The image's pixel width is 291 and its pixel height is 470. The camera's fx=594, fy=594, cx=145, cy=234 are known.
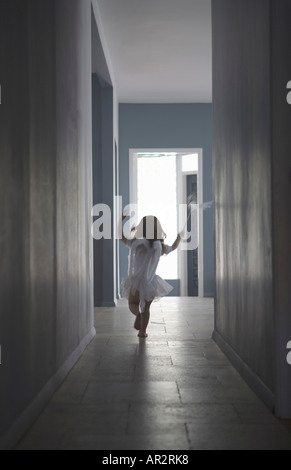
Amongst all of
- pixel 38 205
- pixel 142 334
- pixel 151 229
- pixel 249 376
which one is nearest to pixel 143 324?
pixel 142 334

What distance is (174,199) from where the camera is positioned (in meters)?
12.5

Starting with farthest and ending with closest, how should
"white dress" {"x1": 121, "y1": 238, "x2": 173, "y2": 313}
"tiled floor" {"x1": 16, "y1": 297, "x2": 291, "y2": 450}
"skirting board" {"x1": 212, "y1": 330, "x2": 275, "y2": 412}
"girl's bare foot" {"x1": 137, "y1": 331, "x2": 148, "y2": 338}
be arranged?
"white dress" {"x1": 121, "y1": 238, "x2": 173, "y2": 313} → "girl's bare foot" {"x1": 137, "y1": 331, "x2": 148, "y2": 338} → "skirting board" {"x1": 212, "y1": 330, "x2": 275, "y2": 412} → "tiled floor" {"x1": 16, "y1": 297, "x2": 291, "y2": 450}

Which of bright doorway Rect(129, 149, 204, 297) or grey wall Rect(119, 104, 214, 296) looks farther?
bright doorway Rect(129, 149, 204, 297)

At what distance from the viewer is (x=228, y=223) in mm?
4496

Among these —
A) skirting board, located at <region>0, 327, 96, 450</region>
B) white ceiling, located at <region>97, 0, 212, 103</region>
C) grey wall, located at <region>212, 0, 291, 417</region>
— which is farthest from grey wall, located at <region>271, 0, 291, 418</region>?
white ceiling, located at <region>97, 0, 212, 103</region>

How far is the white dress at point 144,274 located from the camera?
557 cm

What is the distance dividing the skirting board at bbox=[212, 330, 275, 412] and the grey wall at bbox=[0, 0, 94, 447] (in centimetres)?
113

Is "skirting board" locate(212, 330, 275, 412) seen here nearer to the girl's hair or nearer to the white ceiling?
the girl's hair

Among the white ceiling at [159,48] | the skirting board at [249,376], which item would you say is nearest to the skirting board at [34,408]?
the skirting board at [249,376]

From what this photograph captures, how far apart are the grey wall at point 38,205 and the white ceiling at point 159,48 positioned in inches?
72.9

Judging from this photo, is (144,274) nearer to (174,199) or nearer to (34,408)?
(34,408)

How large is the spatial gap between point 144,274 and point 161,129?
18.2ft

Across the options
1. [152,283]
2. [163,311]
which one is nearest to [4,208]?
[152,283]

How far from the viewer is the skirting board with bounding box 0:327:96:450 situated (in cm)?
237
